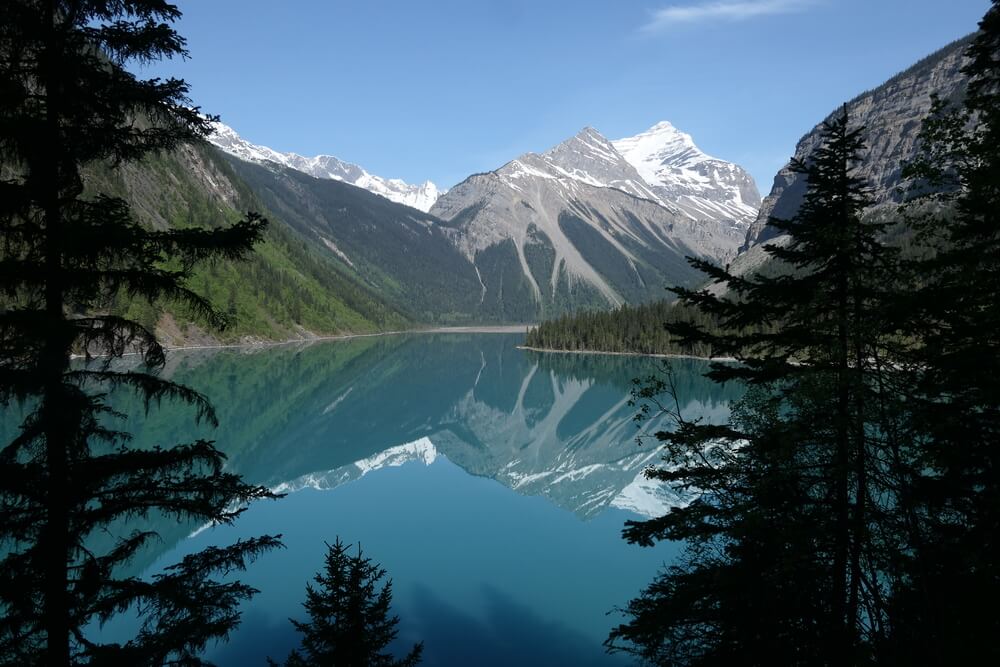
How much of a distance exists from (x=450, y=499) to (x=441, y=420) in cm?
3629

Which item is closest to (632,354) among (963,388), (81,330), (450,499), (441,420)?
(441,420)

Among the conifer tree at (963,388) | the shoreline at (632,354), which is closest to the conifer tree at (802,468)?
the conifer tree at (963,388)

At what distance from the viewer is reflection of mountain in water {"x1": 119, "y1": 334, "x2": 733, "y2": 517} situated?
49.2 m

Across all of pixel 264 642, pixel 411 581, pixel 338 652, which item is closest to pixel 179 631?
pixel 338 652

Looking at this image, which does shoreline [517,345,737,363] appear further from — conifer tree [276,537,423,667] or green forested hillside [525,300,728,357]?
conifer tree [276,537,423,667]

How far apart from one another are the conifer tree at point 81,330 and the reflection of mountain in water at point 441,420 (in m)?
33.7

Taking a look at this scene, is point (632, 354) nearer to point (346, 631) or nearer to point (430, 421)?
point (430, 421)

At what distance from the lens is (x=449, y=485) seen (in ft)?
150

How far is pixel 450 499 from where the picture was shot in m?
41.3

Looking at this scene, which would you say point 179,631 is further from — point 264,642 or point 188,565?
point 264,642

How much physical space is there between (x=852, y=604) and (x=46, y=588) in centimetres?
1339

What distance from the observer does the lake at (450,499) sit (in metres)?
21.9

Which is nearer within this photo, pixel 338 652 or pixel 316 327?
pixel 338 652

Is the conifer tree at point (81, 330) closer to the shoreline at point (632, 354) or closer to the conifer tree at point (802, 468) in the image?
the conifer tree at point (802, 468)
